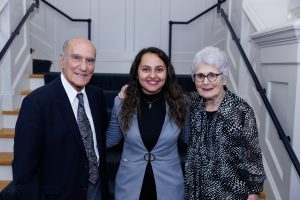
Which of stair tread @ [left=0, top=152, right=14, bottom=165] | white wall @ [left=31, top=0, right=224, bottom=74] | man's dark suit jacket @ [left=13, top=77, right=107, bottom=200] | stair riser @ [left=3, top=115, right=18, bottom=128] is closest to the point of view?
man's dark suit jacket @ [left=13, top=77, right=107, bottom=200]

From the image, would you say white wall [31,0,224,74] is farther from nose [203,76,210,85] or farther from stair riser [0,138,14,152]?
nose [203,76,210,85]

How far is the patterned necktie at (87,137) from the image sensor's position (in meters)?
1.77

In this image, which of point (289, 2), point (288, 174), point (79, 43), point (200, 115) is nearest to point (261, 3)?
point (289, 2)

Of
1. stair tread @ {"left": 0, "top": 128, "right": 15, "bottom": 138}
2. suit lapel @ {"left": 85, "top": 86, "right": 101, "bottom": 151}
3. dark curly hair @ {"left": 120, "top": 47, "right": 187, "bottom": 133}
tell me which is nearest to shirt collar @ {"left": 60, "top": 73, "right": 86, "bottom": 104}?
suit lapel @ {"left": 85, "top": 86, "right": 101, "bottom": 151}

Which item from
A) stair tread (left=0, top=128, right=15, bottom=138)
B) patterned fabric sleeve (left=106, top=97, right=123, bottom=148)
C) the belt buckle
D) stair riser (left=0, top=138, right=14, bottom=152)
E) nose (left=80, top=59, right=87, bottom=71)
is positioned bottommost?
stair riser (left=0, top=138, right=14, bottom=152)

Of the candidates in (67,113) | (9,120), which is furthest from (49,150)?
(9,120)

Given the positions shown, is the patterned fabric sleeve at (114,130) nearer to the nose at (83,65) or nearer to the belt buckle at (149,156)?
the belt buckle at (149,156)

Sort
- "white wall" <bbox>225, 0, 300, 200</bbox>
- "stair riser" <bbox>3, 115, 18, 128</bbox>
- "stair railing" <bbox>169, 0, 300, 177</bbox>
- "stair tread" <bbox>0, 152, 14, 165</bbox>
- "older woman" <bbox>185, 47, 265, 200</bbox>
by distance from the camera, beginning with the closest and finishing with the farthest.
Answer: "older woman" <bbox>185, 47, 265, 200</bbox> < "stair railing" <bbox>169, 0, 300, 177</bbox> < "white wall" <bbox>225, 0, 300, 200</bbox> < "stair tread" <bbox>0, 152, 14, 165</bbox> < "stair riser" <bbox>3, 115, 18, 128</bbox>

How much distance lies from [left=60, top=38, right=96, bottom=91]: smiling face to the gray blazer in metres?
0.39

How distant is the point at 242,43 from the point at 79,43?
6.99 ft

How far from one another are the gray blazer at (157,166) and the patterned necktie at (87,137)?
19 cm

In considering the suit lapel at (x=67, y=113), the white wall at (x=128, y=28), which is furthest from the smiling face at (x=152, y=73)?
the white wall at (x=128, y=28)

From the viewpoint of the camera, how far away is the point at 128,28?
532 cm

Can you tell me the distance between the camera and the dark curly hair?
194cm
